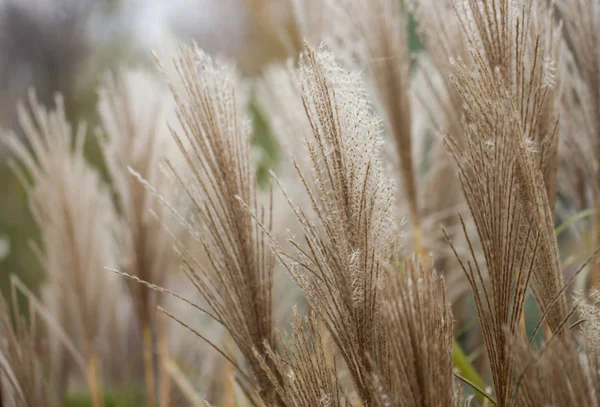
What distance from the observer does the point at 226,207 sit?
605 mm

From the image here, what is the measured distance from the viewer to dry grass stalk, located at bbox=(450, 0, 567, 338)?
19.7 inches

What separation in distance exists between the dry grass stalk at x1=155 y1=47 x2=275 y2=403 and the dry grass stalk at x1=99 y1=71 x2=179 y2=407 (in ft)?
1.32

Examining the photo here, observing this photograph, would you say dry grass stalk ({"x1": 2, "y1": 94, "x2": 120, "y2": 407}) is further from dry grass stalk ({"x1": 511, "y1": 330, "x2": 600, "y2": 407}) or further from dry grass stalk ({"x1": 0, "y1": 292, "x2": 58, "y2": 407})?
dry grass stalk ({"x1": 511, "y1": 330, "x2": 600, "y2": 407})

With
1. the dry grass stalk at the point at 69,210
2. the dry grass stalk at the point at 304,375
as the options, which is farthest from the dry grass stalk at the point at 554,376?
the dry grass stalk at the point at 69,210

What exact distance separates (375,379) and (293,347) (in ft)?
0.41

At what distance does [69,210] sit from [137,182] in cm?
15

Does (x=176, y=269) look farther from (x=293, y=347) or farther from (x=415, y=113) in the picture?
(x=293, y=347)

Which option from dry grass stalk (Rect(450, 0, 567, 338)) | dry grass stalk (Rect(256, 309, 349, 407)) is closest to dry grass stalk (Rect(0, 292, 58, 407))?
dry grass stalk (Rect(256, 309, 349, 407))

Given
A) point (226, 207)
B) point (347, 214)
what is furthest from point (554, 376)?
point (226, 207)

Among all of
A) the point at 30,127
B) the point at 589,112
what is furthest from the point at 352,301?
the point at 30,127

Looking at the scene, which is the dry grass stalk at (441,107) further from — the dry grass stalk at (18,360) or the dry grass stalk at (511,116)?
the dry grass stalk at (18,360)

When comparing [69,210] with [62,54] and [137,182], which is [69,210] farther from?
[62,54]

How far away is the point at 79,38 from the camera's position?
138 inches

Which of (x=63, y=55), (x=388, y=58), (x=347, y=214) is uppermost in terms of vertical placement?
(x=63, y=55)
